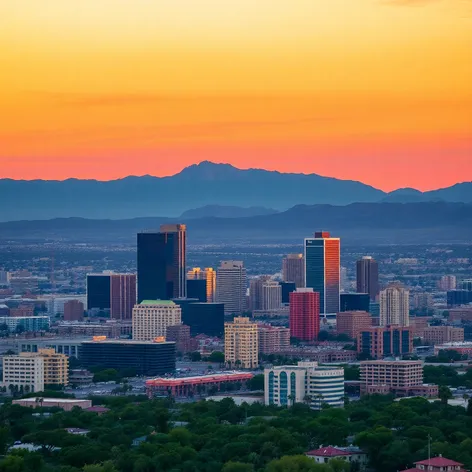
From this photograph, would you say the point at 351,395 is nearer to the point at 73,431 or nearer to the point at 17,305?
the point at 73,431

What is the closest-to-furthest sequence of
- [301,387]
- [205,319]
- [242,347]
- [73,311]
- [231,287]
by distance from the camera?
1. [301,387]
2. [242,347]
3. [205,319]
4. [73,311]
5. [231,287]

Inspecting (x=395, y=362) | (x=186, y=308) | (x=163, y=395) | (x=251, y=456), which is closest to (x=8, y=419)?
(x=251, y=456)

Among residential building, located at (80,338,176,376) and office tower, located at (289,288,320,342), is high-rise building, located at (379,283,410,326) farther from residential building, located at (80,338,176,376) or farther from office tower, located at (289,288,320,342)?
residential building, located at (80,338,176,376)

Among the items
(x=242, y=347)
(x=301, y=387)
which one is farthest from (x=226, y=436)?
(x=242, y=347)

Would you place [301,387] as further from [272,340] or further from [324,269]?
[324,269]

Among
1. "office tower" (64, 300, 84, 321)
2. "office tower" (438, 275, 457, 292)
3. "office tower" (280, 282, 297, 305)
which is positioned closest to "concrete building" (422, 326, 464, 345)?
"office tower" (64, 300, 84, 321)

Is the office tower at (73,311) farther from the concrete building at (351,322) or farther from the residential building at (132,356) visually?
the residential building at (132,356)

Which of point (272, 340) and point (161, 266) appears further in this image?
point (161, 266)
